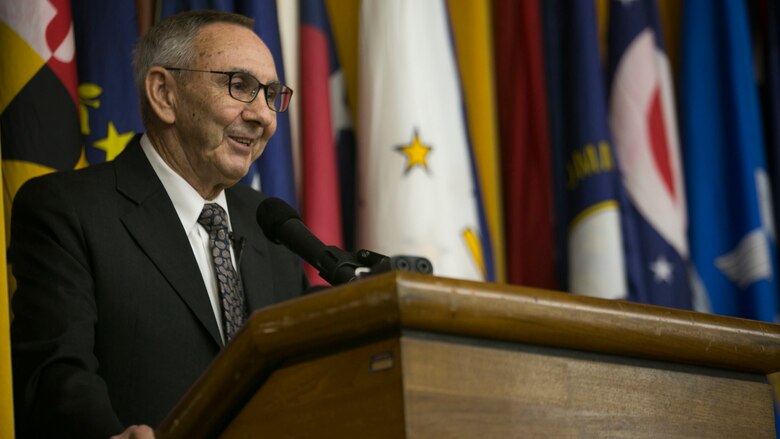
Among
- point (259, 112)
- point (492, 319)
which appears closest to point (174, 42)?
point (259, 112)

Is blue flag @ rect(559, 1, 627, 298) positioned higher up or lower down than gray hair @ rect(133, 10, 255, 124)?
lower down

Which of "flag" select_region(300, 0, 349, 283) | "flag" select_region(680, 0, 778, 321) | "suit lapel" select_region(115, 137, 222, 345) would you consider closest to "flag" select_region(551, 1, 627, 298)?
"flag" select_region(680, 0, 778, 321)

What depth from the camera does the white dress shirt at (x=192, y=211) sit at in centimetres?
232

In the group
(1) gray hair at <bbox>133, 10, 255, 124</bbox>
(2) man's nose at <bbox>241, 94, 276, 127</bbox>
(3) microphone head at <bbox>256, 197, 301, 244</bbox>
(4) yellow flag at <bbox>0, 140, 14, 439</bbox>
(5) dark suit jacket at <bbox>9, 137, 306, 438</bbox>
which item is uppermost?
(1) gray hair at <bbox>133, 10, 255, 124</bbox>

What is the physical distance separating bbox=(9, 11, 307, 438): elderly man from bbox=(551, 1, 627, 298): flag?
1.31 meters

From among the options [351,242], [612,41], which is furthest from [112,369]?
[612,41]

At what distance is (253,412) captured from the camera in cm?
135

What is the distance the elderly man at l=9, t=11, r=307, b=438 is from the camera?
6.57ft

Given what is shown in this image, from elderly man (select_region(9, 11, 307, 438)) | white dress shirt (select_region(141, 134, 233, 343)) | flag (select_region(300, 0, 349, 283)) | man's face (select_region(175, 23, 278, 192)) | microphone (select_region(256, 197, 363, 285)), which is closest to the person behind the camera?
microphone (select_region(256, 197, 363, 285))

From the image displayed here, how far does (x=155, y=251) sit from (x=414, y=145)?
138 centimetres

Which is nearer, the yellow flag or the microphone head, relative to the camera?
the microphone head

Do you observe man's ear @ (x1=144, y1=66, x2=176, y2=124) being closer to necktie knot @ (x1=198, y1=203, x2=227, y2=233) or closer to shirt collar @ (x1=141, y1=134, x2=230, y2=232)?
shirt collar @ (x1=141, y1=134, x2=230, y2=232)

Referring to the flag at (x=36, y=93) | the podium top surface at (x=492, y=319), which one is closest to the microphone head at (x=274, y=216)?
the podium top surface at (x=492, y=319)

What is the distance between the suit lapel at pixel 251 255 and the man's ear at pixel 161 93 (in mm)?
224
